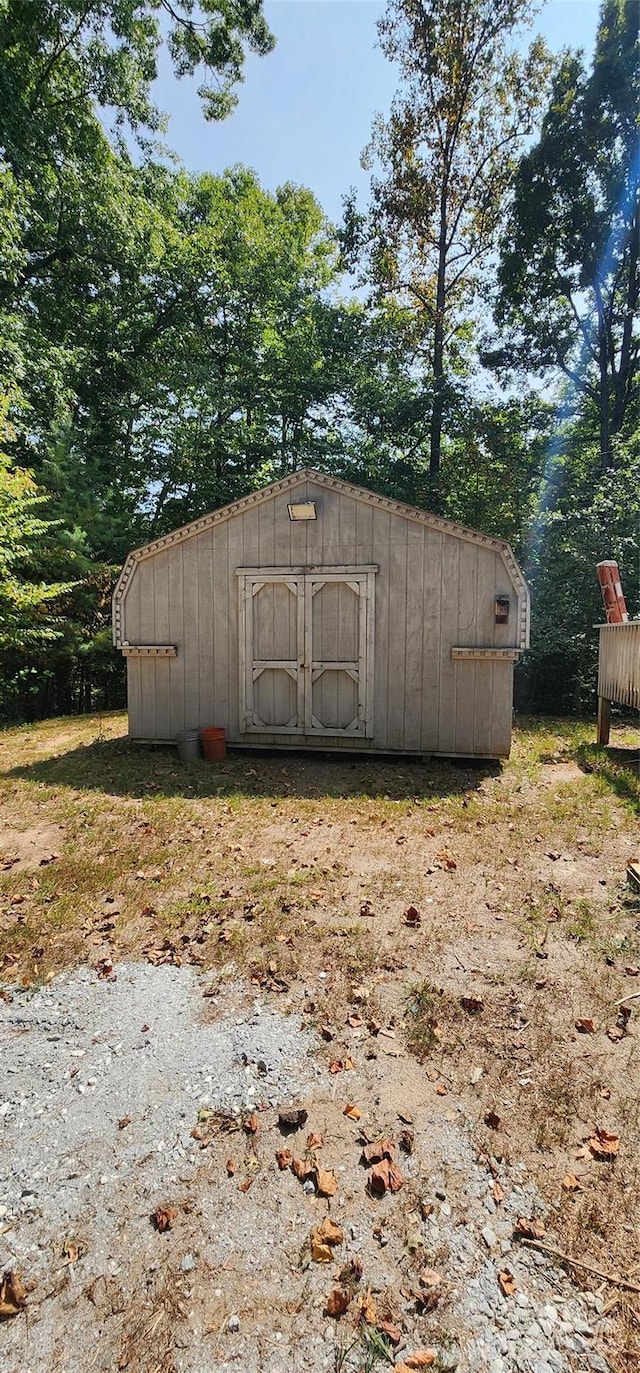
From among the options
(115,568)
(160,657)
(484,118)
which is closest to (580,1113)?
(160,657)

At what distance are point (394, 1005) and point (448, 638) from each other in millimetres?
4934

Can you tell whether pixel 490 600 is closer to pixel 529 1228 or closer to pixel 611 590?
pixel 611 590

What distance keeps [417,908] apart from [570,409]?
16.7 meters

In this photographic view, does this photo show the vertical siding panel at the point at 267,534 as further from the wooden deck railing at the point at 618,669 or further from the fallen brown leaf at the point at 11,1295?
the fallen brown leaf at the point at 11,1295

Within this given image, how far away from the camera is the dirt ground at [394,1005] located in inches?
57.2

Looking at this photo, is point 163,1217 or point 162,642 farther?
point 162,642

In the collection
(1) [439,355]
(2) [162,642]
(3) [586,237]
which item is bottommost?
(2) [162,642]

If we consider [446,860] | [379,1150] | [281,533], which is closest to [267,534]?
[281,533]

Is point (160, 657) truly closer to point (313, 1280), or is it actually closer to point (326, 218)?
point (313, 1280)

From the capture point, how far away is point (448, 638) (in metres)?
7.02

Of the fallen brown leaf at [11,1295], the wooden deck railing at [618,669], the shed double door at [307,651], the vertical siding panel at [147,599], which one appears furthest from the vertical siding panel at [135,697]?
the fallen brown leaf at [11,1295]

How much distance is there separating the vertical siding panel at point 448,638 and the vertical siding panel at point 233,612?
8.00 ft

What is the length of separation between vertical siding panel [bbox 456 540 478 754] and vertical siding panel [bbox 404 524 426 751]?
456 mm

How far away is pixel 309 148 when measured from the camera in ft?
46.2
